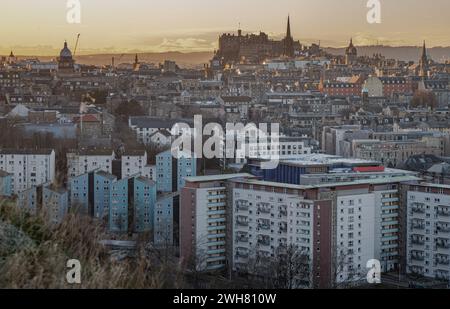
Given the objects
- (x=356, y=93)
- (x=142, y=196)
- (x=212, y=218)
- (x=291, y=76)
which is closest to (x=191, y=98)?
(x=356, y=93)

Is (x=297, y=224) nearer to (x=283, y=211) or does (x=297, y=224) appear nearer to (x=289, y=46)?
(x=283, y=211)

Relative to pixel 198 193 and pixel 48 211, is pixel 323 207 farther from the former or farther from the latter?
pixel 48 211

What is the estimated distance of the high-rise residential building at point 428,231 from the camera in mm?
6004

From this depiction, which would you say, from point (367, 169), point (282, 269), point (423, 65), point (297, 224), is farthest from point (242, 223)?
point (423, 65)

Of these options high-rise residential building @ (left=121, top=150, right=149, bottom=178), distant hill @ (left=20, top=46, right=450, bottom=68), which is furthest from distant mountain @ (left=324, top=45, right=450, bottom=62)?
high-rise residential building @ (left=121, top=150, right=149, bottom=178)

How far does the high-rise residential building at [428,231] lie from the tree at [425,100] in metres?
A: 11.3

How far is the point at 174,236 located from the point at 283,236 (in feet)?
3.48

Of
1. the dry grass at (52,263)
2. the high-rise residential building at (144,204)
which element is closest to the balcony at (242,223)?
the high-rise residential building at (144,204)

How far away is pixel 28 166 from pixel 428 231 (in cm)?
361

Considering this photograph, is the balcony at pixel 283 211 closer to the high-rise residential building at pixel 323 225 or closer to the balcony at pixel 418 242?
the high-rise residential building at pixel 323 225

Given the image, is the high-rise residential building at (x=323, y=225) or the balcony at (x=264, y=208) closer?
the high-rise residential building at (x=323, y=225)

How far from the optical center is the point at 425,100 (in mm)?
18031

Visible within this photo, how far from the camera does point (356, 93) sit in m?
19.9

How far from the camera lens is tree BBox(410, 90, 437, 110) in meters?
17.7
